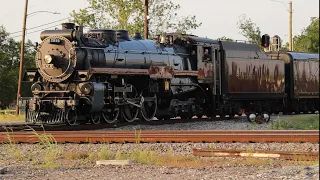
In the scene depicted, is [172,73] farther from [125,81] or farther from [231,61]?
[231,61]

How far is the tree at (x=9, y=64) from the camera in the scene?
51.9 metres

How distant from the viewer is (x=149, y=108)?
61.7ft

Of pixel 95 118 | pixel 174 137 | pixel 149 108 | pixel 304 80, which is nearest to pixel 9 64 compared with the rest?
pixel 304 80

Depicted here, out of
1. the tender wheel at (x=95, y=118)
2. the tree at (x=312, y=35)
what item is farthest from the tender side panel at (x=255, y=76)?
the tree at (x=312, y=35)

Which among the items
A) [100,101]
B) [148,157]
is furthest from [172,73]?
A: [148,157]

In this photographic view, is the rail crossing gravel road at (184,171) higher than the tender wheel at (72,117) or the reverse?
the reverse

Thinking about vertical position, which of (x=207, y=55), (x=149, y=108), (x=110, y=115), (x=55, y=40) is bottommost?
(x=110, y=115)

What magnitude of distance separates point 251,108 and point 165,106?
5.02 meters

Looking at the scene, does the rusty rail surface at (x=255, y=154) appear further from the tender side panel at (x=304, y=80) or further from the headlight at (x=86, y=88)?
the tender side panel at (x=304, y=80)

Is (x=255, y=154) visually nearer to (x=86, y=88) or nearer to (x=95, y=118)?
(x=86, y=88)

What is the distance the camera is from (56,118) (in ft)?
53.6

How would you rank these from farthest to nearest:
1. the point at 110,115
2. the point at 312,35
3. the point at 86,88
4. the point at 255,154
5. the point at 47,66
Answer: the point at 110,115, the point at 47,66, the point at 86,88, the point at 255,154, the point at 312,35

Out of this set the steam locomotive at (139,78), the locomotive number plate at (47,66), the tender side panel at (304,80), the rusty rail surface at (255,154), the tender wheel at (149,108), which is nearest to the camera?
the rusty rail surface at (255,154)

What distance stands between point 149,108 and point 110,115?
5.71ft
